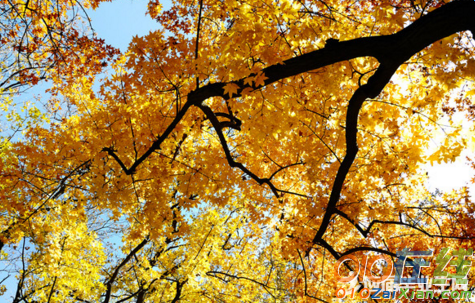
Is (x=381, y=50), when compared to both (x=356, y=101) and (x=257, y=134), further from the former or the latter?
(x=257, y=134)

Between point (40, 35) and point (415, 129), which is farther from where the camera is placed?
point (40, 35)

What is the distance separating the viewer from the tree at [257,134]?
320 cm

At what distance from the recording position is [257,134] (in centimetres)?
422

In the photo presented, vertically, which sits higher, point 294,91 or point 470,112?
point 470,112

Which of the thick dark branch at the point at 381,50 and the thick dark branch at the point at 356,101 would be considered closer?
the thick dark branch at the point at 381,50

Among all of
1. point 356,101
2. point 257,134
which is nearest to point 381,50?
point 356,101

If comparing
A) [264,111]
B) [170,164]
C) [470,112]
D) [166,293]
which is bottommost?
[166,293]

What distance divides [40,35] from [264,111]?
5.67m

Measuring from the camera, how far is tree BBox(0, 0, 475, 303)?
320 centimetres

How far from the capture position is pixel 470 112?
9023mm

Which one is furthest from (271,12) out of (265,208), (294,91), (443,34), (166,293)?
(166,293)

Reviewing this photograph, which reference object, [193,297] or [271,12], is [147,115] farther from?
[193,297]

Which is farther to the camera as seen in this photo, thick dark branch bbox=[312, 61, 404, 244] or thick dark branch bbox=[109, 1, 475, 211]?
thick dark branch bbox=[312, 61, 404, 244]

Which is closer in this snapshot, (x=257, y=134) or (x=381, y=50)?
(x=381, y=50)
